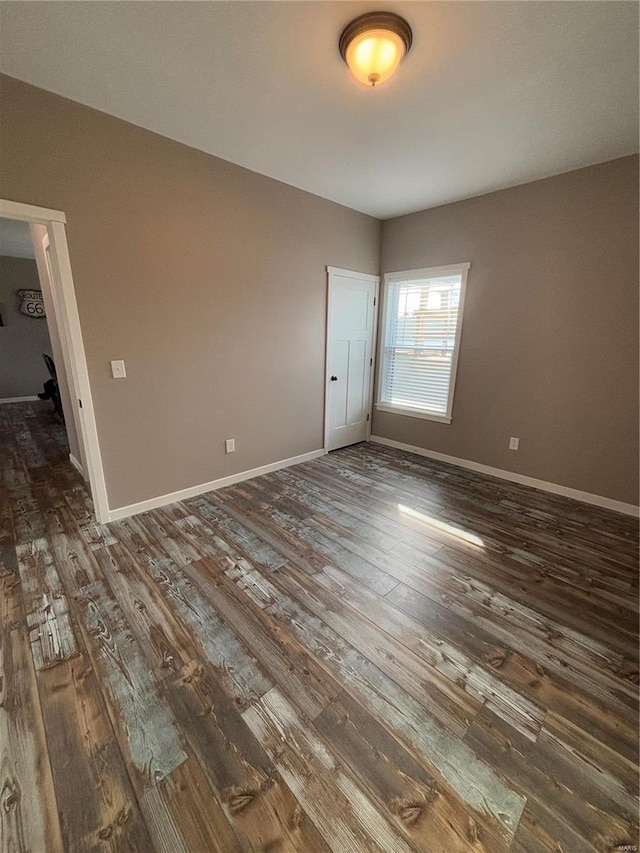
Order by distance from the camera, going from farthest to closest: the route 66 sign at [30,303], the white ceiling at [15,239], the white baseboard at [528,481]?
the route 66 sign at [30,303] < the white ceiling at [15,239] < the white baseboard at [528,481]

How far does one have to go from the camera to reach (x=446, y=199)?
3453mm

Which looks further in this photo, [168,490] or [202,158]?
[168,490]

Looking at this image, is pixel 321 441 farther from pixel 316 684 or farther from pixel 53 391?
pixel 53 391

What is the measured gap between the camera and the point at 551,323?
3.07 m

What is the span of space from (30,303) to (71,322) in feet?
20.4

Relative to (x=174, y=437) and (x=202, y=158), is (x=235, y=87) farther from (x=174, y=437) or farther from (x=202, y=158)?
(x=174, y=437)

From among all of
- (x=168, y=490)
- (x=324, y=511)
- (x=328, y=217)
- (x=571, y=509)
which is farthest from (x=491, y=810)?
(x=328, y=217)

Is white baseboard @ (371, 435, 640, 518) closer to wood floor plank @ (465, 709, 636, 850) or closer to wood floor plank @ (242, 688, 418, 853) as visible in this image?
wood floor plank @ (465, 709, 636, 850)

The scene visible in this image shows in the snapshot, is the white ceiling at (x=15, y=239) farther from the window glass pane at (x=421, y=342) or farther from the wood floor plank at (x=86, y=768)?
the wood floor plank at (x=86, y=768)

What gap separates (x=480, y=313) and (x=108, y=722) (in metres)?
A: 4.03

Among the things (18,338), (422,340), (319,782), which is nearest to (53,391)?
(18,338)

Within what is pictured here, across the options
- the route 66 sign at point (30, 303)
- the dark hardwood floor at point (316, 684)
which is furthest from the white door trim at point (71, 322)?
the route 66 sign at point (30, 303)

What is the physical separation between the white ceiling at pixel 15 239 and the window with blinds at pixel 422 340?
15.1ft

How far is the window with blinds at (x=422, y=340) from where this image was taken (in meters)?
3.74
